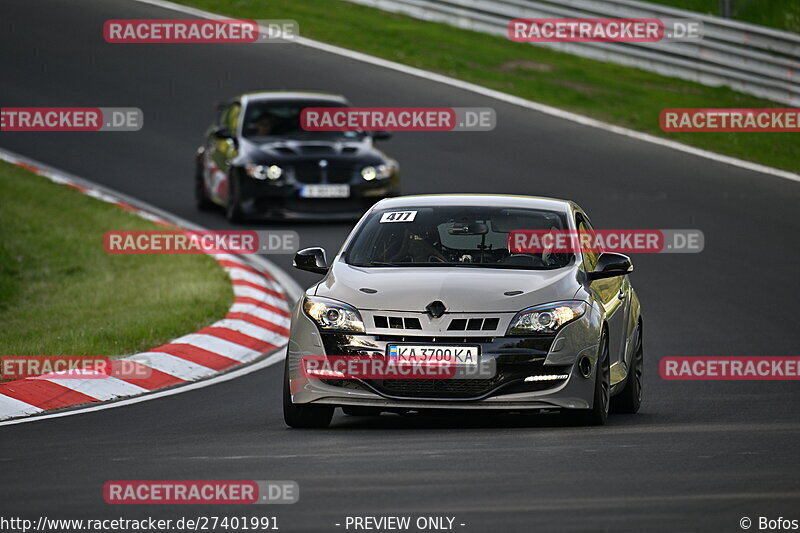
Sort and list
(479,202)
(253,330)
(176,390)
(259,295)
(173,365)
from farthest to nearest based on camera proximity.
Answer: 1. (259,295)
2. (253,330)
3. (173,365)
4. (176,390)
5. (479,202)

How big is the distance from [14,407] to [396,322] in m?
2.76

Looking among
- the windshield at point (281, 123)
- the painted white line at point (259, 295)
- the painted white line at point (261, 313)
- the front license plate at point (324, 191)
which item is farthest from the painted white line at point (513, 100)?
the painted white line at point (261, 313)

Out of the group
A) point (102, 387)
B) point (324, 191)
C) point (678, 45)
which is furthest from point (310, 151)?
Answer: point (678, 45)

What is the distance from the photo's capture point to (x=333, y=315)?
10125 mm

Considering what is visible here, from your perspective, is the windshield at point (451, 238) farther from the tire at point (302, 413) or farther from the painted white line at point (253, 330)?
the painted white line at point (253, 330)

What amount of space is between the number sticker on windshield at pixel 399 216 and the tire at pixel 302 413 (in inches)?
53.6

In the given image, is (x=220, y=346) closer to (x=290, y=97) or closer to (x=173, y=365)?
(x=173, y=365)

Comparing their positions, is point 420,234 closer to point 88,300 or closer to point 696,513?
point 696,513

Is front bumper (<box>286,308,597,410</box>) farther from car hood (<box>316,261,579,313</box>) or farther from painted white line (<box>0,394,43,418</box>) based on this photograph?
painted white line (<box>0,394,43,418</box>)

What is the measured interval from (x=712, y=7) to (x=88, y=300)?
750 inches

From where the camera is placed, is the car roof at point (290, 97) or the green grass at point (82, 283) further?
the car roof at point (290, 97)

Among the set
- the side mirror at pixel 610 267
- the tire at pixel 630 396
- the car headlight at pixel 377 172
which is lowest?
the car headlight at pixel 377 172

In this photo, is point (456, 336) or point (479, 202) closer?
point (456, 336)

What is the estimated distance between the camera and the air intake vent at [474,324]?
986 centimetres
